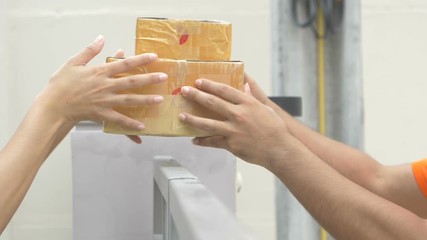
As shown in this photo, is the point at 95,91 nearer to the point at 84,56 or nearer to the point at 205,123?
the point at 84,56

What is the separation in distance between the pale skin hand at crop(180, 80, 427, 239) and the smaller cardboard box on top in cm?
3

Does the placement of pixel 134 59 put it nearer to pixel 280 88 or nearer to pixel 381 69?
pixel 280 88

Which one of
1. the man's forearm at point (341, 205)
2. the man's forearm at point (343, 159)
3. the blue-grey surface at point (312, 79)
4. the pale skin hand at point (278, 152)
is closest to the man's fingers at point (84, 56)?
the pale skin hand at point (278, 152)

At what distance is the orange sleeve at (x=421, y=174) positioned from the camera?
1.40m

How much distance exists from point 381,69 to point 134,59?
4.39 feet

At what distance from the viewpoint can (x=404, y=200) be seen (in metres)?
1.45

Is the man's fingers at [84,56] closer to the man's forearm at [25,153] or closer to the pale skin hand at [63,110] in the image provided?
the pale skin hand at [63,110]

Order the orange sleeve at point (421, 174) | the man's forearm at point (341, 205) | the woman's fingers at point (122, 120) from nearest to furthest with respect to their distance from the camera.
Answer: the man's forearm at point (341, 205), the woman's fingers at point (122, 120), the orange sleeve at point (421, 174)

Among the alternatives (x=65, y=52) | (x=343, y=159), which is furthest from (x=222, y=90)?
(x=65, y=52)

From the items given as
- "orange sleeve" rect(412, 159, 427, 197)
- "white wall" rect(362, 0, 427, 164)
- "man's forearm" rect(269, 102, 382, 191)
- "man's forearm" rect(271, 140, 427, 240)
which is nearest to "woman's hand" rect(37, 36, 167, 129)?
"man's forearm" rect(271, 140, 427, 240)

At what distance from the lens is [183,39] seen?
1076 millimetres

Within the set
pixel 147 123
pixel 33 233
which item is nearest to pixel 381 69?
pixel 147 123

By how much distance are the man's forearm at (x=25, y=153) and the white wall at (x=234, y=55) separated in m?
0.85

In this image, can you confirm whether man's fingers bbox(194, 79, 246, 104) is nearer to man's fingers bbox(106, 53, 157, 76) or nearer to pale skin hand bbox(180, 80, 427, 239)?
pale skin hand bbox(180, 80, 427, 239)
